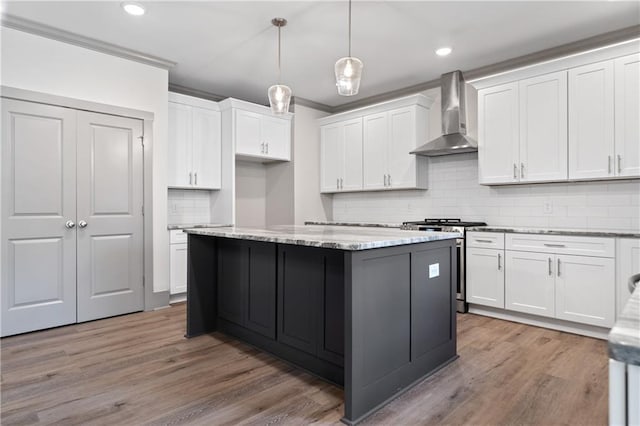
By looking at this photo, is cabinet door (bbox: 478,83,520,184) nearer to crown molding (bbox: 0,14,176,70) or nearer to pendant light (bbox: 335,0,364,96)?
pendant light (bbox: 335,0,364,96)

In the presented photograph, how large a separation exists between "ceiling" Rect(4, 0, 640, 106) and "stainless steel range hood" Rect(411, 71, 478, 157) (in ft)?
0.57

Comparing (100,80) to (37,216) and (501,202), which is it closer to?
(37,216)

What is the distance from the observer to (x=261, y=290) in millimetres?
2842

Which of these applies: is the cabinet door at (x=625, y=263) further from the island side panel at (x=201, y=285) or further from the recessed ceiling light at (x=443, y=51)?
the island side panel at (x=201, y=285)

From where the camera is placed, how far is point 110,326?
352 centimetres

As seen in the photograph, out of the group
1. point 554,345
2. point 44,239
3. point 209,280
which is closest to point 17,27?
point 44,239

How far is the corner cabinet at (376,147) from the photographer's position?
4.81m

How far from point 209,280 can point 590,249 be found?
10.9ft

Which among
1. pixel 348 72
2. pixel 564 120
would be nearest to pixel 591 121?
pixel 564 120

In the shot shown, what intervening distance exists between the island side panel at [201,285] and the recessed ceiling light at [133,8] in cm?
193

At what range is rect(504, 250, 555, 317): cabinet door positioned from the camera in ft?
11.2

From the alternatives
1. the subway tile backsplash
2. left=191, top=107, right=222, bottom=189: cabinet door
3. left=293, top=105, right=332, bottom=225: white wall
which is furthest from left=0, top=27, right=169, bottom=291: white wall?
left=293, top=105, right=332, bottom=225: white wall

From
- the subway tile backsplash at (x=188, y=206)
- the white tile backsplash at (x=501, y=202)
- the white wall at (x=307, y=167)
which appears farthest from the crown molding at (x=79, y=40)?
the white tile backsplash at (x=501, y=202)

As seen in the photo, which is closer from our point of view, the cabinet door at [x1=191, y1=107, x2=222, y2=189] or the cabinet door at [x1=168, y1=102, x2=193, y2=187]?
the cabinet door at [x1=168, y1=102, x2=193, y2=187]
